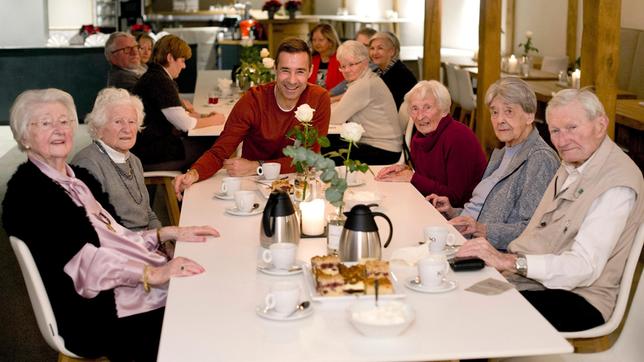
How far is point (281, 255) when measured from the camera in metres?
2.66

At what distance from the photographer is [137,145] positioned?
5621 millimetres

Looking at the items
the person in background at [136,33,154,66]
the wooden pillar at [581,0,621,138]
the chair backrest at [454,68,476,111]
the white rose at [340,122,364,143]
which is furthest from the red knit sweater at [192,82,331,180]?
the chair backrest at [454,68,476,111]

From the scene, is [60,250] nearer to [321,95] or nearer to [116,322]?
[116,322]

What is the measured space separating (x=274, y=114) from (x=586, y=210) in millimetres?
1962

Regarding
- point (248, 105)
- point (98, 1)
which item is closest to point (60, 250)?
point (248, 105)

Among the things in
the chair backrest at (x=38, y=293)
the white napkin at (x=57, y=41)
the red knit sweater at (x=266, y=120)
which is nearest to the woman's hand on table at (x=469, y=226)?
the red knit sweater at (x=266, y=120)

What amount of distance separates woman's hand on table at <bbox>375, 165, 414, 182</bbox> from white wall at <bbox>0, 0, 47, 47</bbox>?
1210 centimetres

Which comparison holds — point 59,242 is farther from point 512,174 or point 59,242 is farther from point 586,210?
point 512,174

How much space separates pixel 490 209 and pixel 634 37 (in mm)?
5833

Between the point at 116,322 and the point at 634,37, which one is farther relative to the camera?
the point at 634,37

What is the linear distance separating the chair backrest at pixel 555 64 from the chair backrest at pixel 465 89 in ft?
4.03

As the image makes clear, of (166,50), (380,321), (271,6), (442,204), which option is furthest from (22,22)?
(380,321)

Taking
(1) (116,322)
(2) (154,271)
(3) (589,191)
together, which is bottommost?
(1) (116,322)

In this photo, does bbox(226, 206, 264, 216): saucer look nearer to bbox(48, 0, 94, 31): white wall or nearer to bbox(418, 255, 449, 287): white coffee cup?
bbox(418, 255, 449, 287): white coffee cup
